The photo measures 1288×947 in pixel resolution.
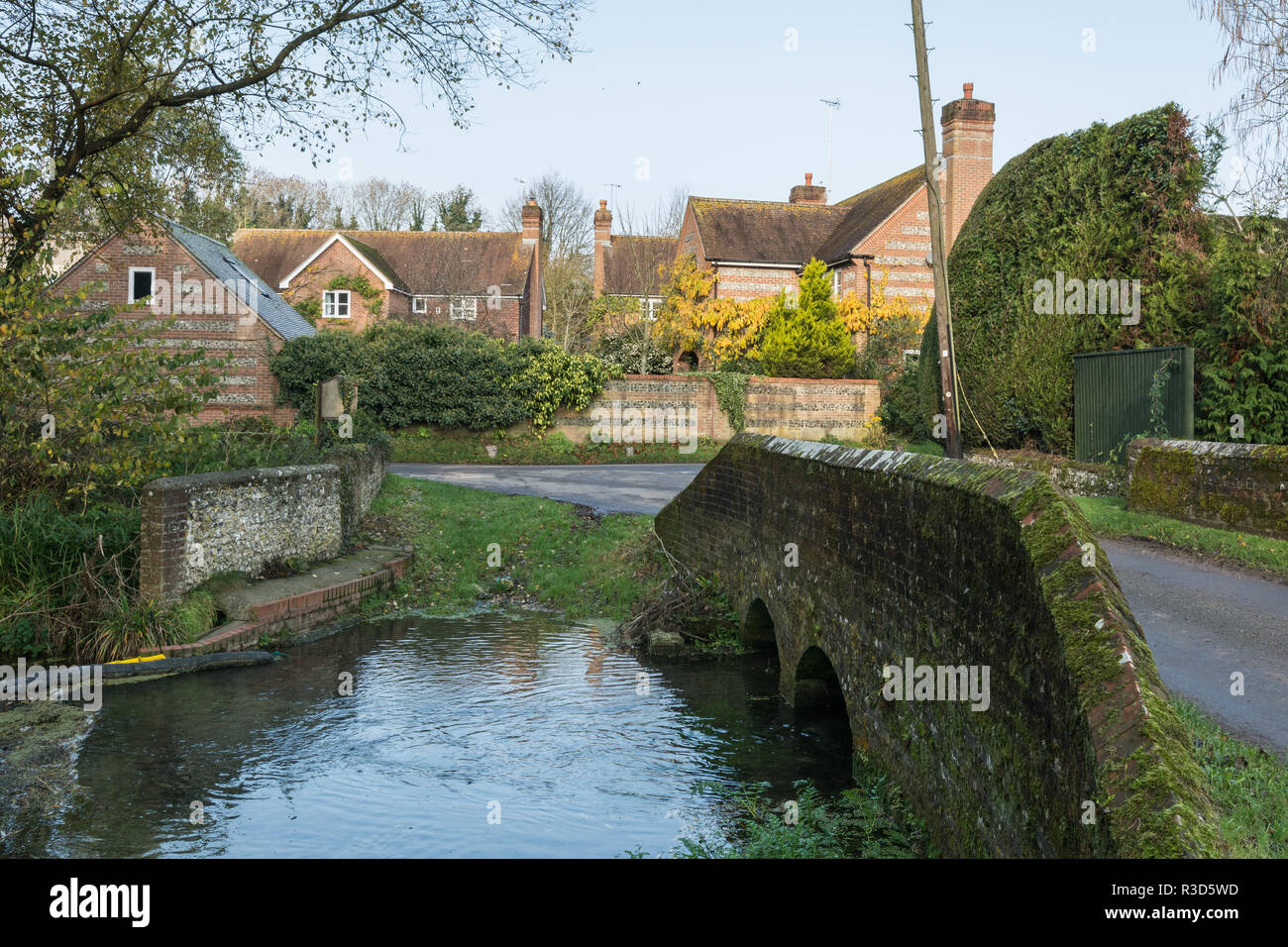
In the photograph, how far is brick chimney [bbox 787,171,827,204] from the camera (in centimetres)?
4612

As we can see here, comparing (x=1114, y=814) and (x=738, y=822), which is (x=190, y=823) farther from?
(x=1114, y=814)

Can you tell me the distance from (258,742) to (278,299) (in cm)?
3023

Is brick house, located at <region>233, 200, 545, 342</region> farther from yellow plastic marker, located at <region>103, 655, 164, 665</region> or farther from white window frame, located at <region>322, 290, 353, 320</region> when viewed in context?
yellow plastic marker, located at <region>103, 655, 164, 665</region>

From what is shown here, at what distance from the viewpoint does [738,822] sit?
668cm

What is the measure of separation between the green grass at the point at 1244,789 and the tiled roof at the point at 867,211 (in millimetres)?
30874

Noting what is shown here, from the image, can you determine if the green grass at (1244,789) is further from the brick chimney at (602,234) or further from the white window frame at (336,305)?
the brick chimney at (602,234)

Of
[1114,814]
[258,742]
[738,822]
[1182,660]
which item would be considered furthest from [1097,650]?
[258,742]

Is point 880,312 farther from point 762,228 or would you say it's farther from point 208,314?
point 208,314

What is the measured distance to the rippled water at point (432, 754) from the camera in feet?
Answer: 20.7

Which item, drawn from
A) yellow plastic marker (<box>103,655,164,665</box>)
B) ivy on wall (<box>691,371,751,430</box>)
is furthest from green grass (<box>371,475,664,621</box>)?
ivy on wall (<box>691,371,751,430</box>)

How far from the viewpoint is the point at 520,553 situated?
51.3 feet

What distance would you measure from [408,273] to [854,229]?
22.0 m

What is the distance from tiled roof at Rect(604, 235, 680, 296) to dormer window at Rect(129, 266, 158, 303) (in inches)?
981

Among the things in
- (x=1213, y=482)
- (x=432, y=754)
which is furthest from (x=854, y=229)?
(x=432, y=754)
